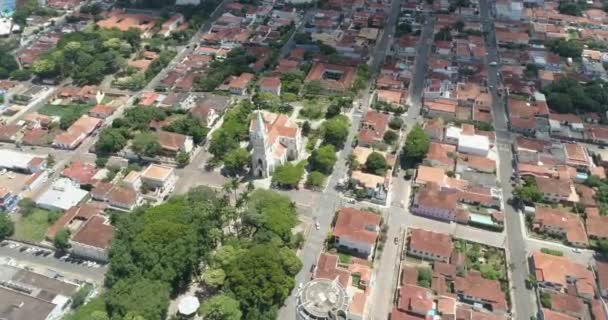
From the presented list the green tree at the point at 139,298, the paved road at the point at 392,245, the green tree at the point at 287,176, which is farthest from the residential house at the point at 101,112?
the paved road at the point at 392,245

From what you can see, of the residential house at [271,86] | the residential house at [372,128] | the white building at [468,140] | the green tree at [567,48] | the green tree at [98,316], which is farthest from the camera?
the green tree at [567,48]

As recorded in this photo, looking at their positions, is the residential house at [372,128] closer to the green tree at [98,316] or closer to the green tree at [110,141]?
the green tree at [110,141]

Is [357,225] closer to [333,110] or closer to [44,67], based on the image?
[333,110]

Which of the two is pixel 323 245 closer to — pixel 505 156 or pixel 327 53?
pixel 505 156

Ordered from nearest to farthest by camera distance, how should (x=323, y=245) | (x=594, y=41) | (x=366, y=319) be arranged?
(x=366, y=319), (x=323, y=245), (x=594, y=41)

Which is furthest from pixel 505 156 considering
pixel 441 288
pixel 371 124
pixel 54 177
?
pixel 54 177

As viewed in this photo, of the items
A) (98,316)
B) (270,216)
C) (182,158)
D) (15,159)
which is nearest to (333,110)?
(182,158)
